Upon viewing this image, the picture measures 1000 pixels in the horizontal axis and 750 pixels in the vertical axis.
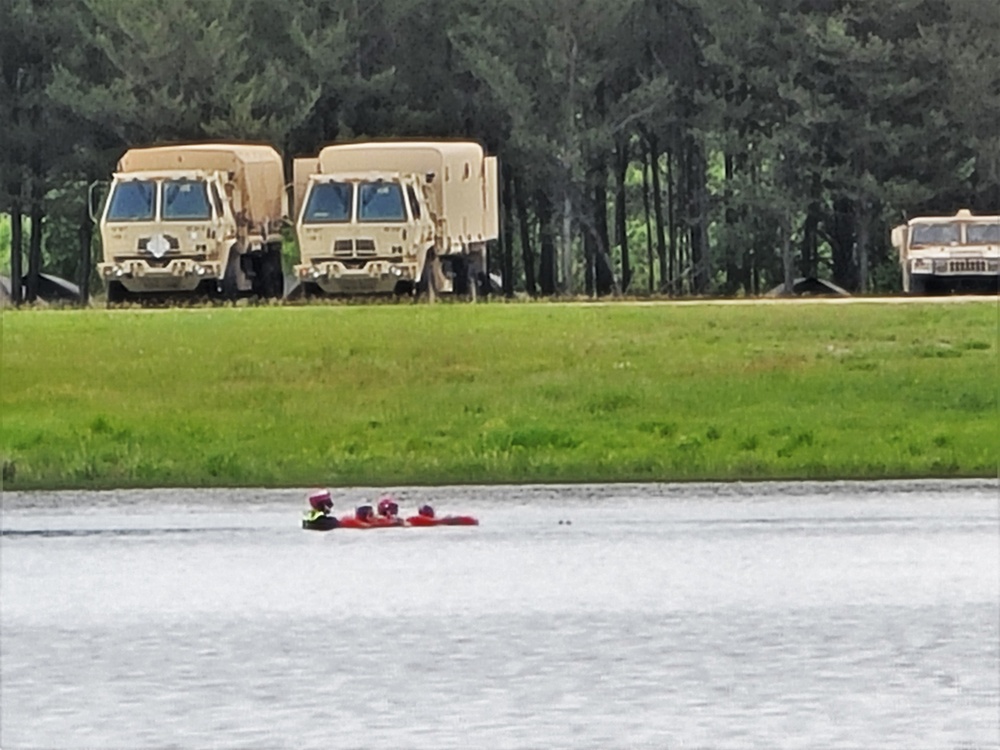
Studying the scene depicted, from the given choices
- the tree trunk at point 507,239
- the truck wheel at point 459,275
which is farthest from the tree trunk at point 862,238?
the truck wheel at point 459,275

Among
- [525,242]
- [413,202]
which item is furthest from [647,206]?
[413,202]

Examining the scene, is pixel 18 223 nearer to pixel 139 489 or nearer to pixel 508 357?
pixel 508 357

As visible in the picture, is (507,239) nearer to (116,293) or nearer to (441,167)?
(441,167)

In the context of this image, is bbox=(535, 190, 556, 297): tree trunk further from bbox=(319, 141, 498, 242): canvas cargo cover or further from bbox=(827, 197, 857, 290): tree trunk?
bbox=(827, 197, 857, 290): tree trunk

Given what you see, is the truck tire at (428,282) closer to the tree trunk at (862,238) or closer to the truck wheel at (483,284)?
the truck wheel at (483,284)

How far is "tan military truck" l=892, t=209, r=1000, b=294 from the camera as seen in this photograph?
3138 cm

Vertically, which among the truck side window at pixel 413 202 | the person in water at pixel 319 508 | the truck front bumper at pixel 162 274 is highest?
the truck side window at pixel 413 202

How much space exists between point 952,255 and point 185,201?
397 inches

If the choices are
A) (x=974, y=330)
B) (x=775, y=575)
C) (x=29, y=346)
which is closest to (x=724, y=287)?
(x=974, y=330)

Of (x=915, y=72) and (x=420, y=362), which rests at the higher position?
(x=915, y=72)

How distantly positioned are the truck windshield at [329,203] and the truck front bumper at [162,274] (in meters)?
1.31

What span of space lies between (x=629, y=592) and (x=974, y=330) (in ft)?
46.8

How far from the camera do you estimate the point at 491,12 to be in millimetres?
36438

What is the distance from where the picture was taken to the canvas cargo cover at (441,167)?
2925 cm
